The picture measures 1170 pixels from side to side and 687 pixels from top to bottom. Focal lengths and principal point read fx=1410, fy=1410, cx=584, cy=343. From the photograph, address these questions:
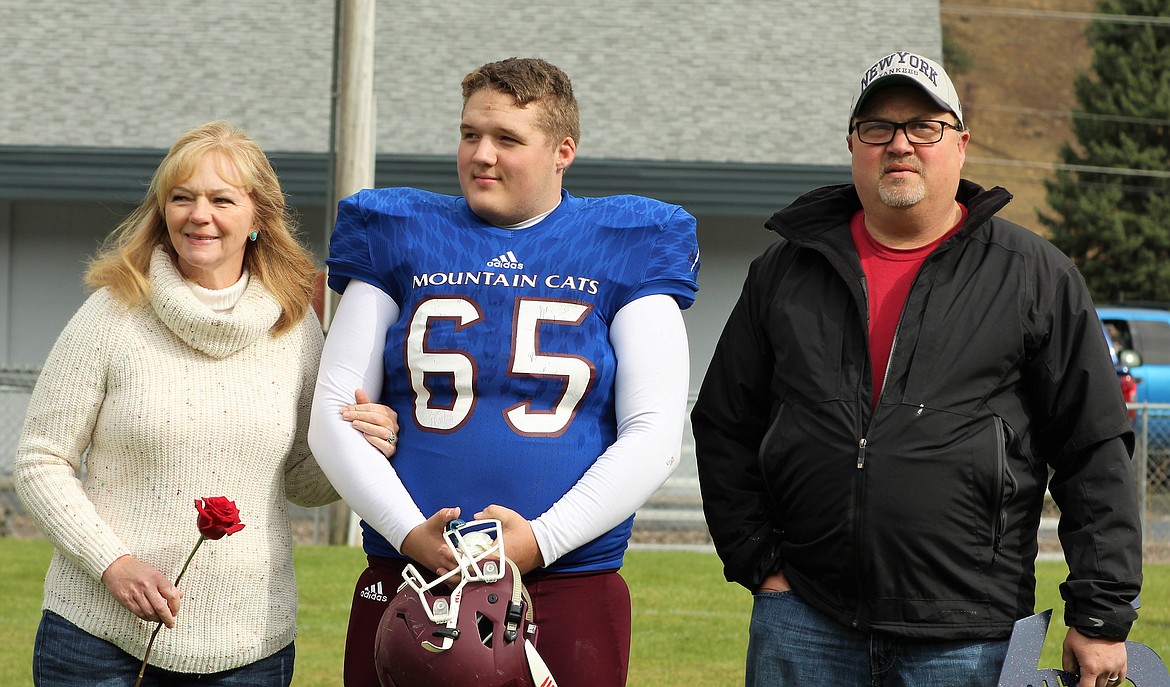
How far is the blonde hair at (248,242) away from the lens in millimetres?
3188

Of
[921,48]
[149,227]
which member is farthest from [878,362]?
[921,48]

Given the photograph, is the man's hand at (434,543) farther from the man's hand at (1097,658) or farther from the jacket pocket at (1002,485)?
the man's hand at (1097,658)

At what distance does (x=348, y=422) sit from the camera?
3.04 meters

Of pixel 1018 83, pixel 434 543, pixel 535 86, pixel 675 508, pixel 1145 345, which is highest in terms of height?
pixel 1018 83

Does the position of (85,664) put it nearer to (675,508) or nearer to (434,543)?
(434,543)

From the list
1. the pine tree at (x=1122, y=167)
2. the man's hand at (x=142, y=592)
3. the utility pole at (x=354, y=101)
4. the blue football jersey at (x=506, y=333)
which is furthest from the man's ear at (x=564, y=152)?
the pine tree at (x=1122, y=167)

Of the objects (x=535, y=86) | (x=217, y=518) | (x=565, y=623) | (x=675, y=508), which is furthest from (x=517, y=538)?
(x=675, y=508)

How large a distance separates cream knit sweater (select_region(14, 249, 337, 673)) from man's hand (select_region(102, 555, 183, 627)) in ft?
0.12

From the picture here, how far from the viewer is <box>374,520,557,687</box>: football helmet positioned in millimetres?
2730

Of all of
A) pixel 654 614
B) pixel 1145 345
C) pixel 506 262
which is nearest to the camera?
pixel 506 262

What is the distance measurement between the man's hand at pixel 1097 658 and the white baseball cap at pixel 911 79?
1.14 metres

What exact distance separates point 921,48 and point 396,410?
1422 centimetres

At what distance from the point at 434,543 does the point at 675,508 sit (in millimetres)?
9102

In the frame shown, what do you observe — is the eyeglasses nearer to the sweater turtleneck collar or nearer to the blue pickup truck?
the sweater turtleneck collar
